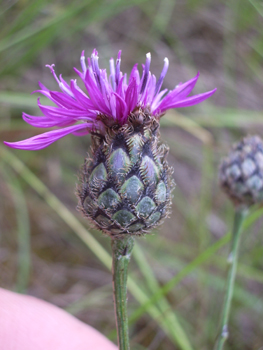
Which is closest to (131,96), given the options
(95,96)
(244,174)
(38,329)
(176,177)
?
(95,96)

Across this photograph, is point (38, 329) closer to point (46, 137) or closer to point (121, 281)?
point (121, 281)

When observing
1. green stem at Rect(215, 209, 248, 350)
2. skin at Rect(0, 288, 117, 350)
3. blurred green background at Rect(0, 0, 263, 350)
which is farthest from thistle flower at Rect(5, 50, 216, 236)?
skin at Rect(0, 288, 117, 350)

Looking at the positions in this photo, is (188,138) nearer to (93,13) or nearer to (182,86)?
(93,13)

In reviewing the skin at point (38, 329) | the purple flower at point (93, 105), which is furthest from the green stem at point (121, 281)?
the skin at point (38, 329)

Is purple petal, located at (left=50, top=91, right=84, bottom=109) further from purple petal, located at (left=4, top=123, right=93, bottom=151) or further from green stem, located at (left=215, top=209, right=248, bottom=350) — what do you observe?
green stem, located at (left=215, top=209, right=248, bottom=350)

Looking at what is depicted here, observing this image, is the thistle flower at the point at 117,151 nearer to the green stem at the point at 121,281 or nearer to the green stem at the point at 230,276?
the green stem at the point at 121,281

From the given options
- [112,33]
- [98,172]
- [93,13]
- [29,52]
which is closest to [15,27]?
[29,52]
